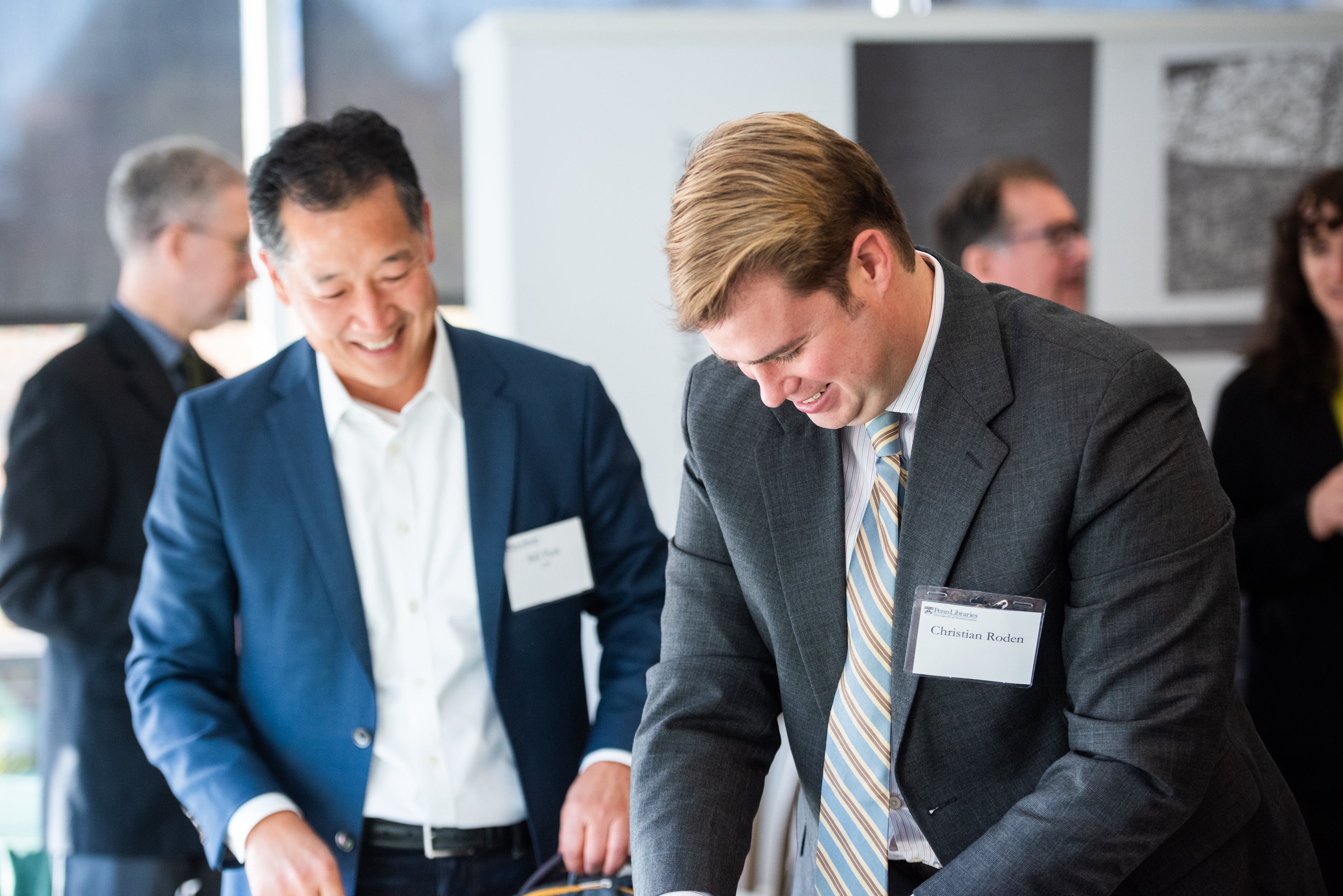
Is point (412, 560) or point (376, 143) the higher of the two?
point (376, 143)

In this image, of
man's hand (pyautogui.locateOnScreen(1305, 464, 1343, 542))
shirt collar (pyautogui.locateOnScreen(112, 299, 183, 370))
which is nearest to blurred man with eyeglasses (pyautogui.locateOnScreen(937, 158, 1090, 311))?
man's hand (pyautogui.locateOnScreen(1305, 464, 1343, 542))

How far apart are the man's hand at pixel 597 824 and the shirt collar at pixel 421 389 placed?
0.56m

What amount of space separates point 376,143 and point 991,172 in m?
1.54

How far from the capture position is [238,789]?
1.46 metres

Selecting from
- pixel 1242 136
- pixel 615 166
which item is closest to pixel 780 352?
pixel 615 166

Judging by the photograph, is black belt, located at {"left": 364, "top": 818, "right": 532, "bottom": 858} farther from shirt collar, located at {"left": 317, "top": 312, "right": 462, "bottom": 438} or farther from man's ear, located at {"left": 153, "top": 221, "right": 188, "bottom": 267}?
man's ear, located at {"left": 153, "top": 221, "right": 188, "bottom": 267}

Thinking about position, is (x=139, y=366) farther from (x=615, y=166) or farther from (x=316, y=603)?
(x=615, y=166)

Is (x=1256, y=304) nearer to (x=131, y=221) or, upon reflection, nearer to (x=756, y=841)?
(x=756, y=841)

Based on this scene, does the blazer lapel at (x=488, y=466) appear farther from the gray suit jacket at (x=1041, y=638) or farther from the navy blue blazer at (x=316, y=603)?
the gray suit jacket at (x=1041, y=638)

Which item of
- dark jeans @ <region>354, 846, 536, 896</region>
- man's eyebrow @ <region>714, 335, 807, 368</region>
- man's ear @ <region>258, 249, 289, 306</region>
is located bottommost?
dark jeans @ <region>354, 846, 536, 896</region>

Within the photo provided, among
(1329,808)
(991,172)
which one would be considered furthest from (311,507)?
(1329,808)

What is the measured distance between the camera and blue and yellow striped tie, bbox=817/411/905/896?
1223 millimetres

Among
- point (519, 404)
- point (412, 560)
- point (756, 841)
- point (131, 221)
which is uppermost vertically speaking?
point (131, 221)

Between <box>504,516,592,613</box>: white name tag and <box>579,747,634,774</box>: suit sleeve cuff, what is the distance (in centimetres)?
22
